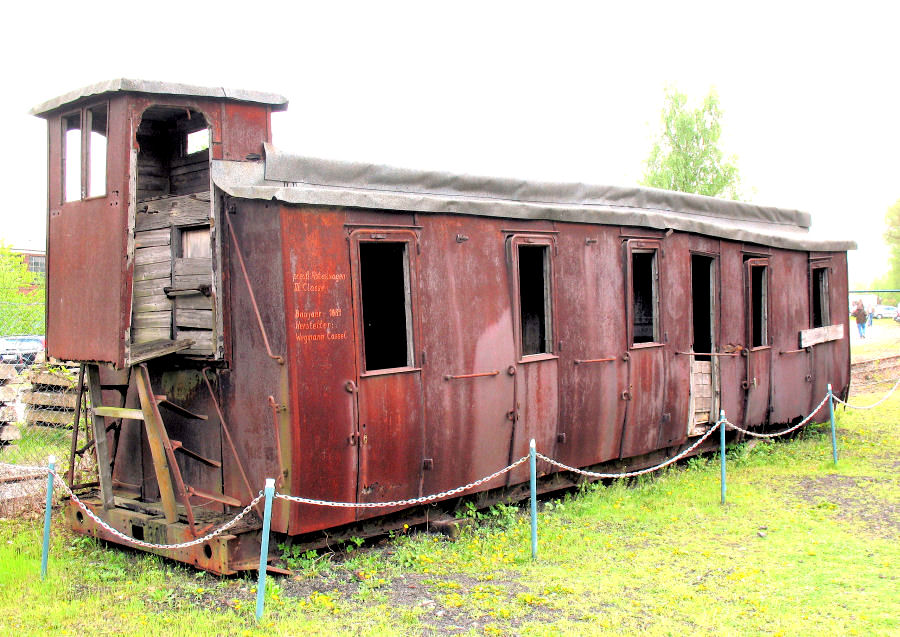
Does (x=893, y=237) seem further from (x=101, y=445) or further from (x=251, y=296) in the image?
(x=101, y=445)

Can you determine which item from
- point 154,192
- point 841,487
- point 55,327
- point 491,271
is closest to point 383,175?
point 491,271

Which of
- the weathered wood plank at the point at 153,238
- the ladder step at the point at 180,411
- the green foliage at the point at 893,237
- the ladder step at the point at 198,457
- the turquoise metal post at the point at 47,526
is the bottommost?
the turquoise metal post at the point at 47,526

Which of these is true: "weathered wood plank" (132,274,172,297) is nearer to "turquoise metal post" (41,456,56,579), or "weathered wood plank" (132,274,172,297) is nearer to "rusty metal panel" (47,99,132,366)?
"rusty metal panel" (47,99,132,366)

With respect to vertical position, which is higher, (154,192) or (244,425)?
(154,192)

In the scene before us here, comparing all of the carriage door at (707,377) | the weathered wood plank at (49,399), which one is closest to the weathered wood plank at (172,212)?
the weathered wood plank at (49,399)

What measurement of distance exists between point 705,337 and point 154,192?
808 cm

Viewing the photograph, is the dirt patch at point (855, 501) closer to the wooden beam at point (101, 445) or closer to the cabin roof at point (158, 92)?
the cabin roof at point (158, 92)

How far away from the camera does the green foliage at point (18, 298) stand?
17234mm

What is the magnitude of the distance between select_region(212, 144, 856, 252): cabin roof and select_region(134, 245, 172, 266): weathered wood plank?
1006 mm

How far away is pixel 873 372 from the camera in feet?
70.7

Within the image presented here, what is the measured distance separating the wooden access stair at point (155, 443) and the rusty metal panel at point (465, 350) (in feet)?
6.61

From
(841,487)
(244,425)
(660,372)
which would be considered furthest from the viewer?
(660,372)

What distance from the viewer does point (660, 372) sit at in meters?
10.9

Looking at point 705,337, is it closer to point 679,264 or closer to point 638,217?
point 679,264
